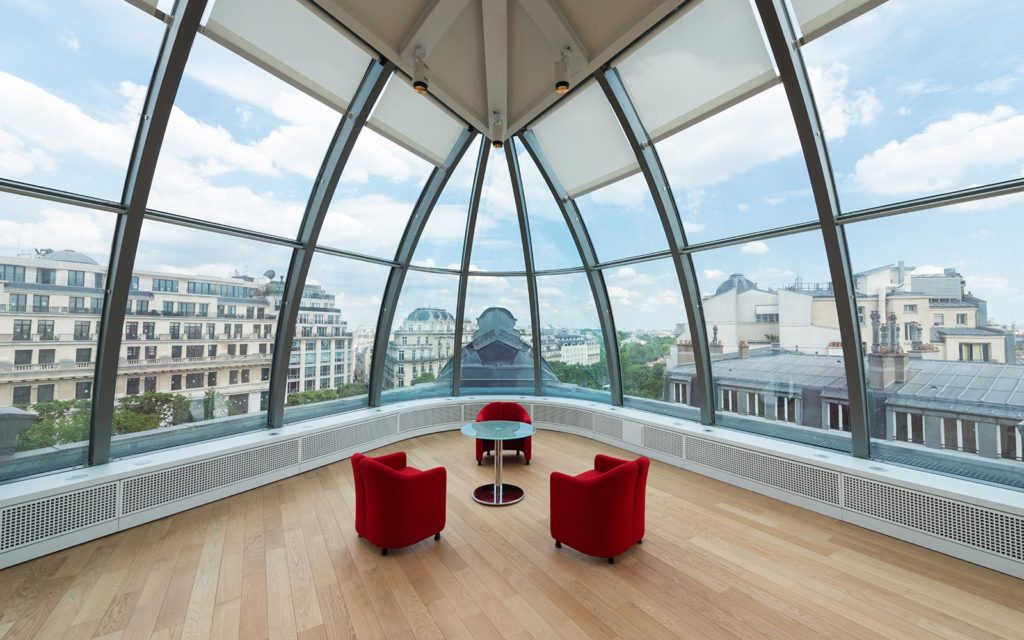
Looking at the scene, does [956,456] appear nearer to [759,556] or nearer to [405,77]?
[759,556]

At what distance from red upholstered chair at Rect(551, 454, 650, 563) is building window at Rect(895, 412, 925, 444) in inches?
118

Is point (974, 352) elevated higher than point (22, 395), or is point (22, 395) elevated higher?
point (974, 352)

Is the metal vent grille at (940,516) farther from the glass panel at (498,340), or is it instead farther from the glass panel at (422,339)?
the glass panel at (422,339)

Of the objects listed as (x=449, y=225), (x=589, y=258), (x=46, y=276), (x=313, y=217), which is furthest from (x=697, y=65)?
(x=46, y=276)

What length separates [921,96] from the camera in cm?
334

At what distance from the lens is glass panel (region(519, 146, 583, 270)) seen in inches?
248

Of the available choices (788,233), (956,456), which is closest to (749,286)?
(788,233)

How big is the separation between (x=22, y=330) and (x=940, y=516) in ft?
28.4

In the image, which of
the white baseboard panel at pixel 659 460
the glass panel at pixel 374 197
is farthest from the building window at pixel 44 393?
the glass panel at pixel 374 197

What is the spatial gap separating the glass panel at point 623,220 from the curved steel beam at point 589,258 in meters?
0.15

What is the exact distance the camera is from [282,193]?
4.72 meters

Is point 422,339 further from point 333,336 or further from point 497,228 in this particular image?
point 497,228

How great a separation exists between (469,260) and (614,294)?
111 inches

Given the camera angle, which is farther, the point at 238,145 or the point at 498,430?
the point at 498,430
